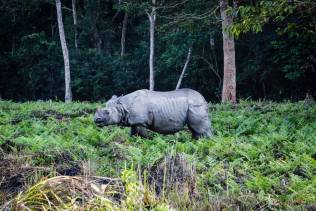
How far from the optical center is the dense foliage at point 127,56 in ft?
105

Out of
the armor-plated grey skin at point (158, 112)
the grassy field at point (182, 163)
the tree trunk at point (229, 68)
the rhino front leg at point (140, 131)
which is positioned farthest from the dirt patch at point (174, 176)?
the tree trunk at point (229, 68)

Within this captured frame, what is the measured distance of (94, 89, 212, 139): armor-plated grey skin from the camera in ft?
41.1

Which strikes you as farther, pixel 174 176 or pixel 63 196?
pixel 174 176

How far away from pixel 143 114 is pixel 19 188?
481 cm

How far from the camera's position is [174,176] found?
8328mm

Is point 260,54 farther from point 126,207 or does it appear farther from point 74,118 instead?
point 126,207

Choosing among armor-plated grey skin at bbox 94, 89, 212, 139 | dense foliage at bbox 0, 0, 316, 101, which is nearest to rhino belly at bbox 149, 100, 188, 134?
armor-plated grey skin at bbox 94, 89, 212, 139

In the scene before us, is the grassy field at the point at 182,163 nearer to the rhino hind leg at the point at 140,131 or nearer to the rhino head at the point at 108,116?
the rhino hind leg at the point at 140,131

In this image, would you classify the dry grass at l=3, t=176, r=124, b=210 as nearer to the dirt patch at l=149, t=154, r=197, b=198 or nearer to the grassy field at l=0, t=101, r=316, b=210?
the grassy field at l=0, t=101, r=316, b=210

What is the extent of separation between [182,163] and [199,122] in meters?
4.30

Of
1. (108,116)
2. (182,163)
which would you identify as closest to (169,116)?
(108,116)

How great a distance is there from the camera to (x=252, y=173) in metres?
9.55

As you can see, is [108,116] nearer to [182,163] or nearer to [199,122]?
[199,122]

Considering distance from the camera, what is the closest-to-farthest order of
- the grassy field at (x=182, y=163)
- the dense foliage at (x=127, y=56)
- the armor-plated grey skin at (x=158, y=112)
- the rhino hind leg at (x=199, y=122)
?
the grassy field at (x=182, y=163) < the armor-plated grey skin at (x=158, y=112) < the rhino hind leg at (x=199, y=122) < the dense foliage at (x=127, y=56)
